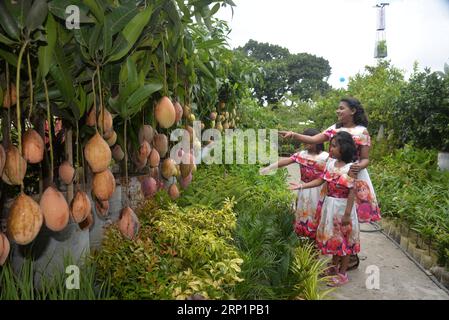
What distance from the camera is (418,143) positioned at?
6.36 metres

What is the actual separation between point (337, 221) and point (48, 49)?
232 cm

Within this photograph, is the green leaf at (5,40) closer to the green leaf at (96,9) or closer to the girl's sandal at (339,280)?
the green leaf at (96,9)

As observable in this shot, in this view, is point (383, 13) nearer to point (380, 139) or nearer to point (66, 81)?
point (380, 139)

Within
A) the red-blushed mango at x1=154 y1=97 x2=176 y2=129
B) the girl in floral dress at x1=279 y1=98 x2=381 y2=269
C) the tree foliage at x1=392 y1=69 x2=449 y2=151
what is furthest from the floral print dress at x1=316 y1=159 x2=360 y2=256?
the tree foliage at x1=392 y1=69 x2=449 y2=151

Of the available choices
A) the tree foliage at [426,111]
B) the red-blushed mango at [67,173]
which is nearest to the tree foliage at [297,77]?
the tree foliage at [426,111]

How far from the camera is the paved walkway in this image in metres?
2.53

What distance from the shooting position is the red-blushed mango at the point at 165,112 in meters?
1.07

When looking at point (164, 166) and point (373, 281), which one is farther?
point (373, 281)

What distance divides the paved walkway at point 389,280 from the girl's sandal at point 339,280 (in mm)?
30

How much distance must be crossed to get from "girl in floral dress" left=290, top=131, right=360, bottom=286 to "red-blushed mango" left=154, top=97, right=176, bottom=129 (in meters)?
1.85

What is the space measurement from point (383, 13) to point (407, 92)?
37.4 ft

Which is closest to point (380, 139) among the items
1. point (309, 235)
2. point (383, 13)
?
point (309, 235)

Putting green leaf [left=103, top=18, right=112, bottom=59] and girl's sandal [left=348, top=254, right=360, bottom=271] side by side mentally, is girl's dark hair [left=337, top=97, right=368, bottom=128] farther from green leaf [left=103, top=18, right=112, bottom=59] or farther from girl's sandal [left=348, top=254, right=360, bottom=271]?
green leaf [left=103, top=18, right=112, bottom=59]

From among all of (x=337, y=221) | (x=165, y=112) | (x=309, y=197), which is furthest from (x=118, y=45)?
(x=309, y=197)
